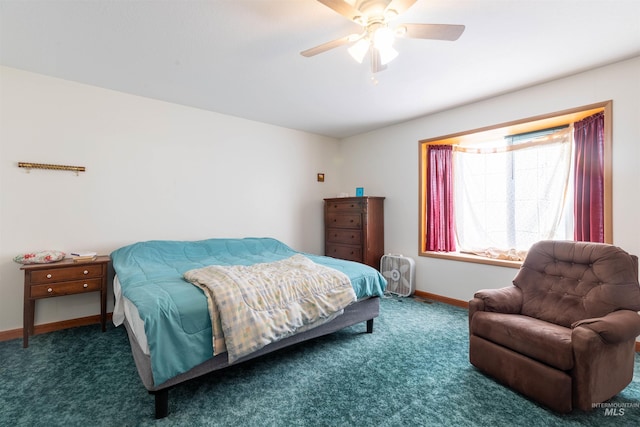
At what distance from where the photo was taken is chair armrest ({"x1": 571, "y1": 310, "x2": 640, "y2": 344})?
161cm

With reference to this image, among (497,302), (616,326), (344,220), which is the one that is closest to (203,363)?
(497,302)

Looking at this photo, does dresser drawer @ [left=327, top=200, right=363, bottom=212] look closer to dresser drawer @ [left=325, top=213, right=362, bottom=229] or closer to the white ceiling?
dresser drawer @ [left=325, top=213, right=362, bottom=229]

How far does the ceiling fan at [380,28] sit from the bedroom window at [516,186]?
2.05 meters

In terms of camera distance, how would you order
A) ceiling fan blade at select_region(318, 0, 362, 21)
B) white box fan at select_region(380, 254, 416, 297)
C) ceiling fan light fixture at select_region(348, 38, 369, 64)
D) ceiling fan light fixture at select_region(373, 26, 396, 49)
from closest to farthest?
1. ceiling fan blade at select_region(318, 0, 362, 21)
2. ceiling fan light fixture at select_region(373, 26, 396, 49)
3. ceiling fan light fixture at select_region(348, 38, 369, 64)
4. white box fan at select_region(380, 254, 416, 297)

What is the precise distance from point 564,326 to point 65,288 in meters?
4.05

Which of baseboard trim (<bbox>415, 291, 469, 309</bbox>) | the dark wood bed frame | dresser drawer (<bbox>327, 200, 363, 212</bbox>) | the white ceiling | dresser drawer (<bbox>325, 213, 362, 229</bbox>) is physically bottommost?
baseboard trim (<bbox>415, 291, 469, 309</bbox>)

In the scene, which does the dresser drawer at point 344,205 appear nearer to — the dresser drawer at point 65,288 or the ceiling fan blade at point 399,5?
the ceiling fan blade at point 399,5

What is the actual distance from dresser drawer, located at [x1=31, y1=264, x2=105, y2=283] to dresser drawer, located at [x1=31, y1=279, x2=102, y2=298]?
44 millimetres

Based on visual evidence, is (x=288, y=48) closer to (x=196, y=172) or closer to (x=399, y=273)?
(x=196, y=172)

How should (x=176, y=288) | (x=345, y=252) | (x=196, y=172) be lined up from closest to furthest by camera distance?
(x=176, y=288)
(x=196, y=172)
(x=345, y=252)

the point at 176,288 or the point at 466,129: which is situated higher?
the point at 466,129

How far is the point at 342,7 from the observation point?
153cm

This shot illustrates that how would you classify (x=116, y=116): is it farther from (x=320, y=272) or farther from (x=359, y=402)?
(x=359, y=402)

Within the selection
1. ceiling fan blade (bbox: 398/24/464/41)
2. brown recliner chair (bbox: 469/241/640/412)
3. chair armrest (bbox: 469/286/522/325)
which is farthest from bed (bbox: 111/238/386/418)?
ceiling fan blade (bbox: 398/24/464/41)
